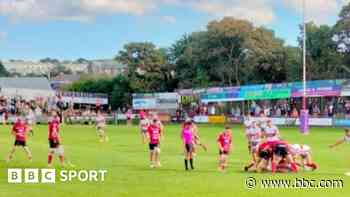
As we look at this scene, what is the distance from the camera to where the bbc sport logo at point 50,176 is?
22828mm

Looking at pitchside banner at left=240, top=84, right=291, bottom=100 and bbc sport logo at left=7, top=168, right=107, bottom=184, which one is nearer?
bbc sport logo at left=7, top=168, right=107, bottom=184

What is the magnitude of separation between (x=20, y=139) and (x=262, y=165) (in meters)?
10.4

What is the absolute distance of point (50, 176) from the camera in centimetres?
2380

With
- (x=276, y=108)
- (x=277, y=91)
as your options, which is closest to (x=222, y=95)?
(x=276, y=108)

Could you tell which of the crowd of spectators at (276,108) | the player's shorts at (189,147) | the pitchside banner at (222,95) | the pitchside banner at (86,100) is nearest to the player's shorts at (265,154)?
the player's shorts at (189,147)

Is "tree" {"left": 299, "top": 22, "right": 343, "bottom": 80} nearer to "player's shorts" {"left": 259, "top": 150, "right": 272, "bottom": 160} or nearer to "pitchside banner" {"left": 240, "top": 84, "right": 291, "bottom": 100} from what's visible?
"pitchside banner" {"left": 240, "top": 84, "right": 291, "bottom": 100}

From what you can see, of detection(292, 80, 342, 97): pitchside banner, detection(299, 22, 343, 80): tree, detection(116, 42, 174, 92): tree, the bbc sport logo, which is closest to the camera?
the bbc sport logo

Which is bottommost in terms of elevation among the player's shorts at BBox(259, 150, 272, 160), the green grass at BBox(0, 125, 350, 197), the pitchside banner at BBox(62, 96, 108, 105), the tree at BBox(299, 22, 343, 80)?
the green grass at BBox(0, 125, 350, 197)

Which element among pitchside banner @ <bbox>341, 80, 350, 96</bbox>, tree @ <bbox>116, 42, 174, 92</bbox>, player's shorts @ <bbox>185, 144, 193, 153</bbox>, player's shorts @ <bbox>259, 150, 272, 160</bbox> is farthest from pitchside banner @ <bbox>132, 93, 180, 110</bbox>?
player's shorts @ <bbox>259, 150, 272, 160</bbox>

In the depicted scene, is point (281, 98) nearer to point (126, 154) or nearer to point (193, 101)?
point (193, 101)

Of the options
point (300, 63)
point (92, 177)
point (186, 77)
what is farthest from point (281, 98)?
point (92, 177)

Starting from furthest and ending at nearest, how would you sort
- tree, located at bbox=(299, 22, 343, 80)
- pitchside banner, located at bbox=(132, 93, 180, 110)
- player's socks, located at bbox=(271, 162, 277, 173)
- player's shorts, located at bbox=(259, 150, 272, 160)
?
pitchside banner, located at bbox=(132, 93, 180, 110) → tree, located at bbox=(299, 22, 343, 80) → player's socks, located at bbox=(271, 162, 277, 173) → player's shorts, located at bbox=(259, 150, 272, 160)

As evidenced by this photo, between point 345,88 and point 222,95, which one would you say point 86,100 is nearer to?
point 222,95

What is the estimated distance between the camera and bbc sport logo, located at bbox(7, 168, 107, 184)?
74.9 ft
